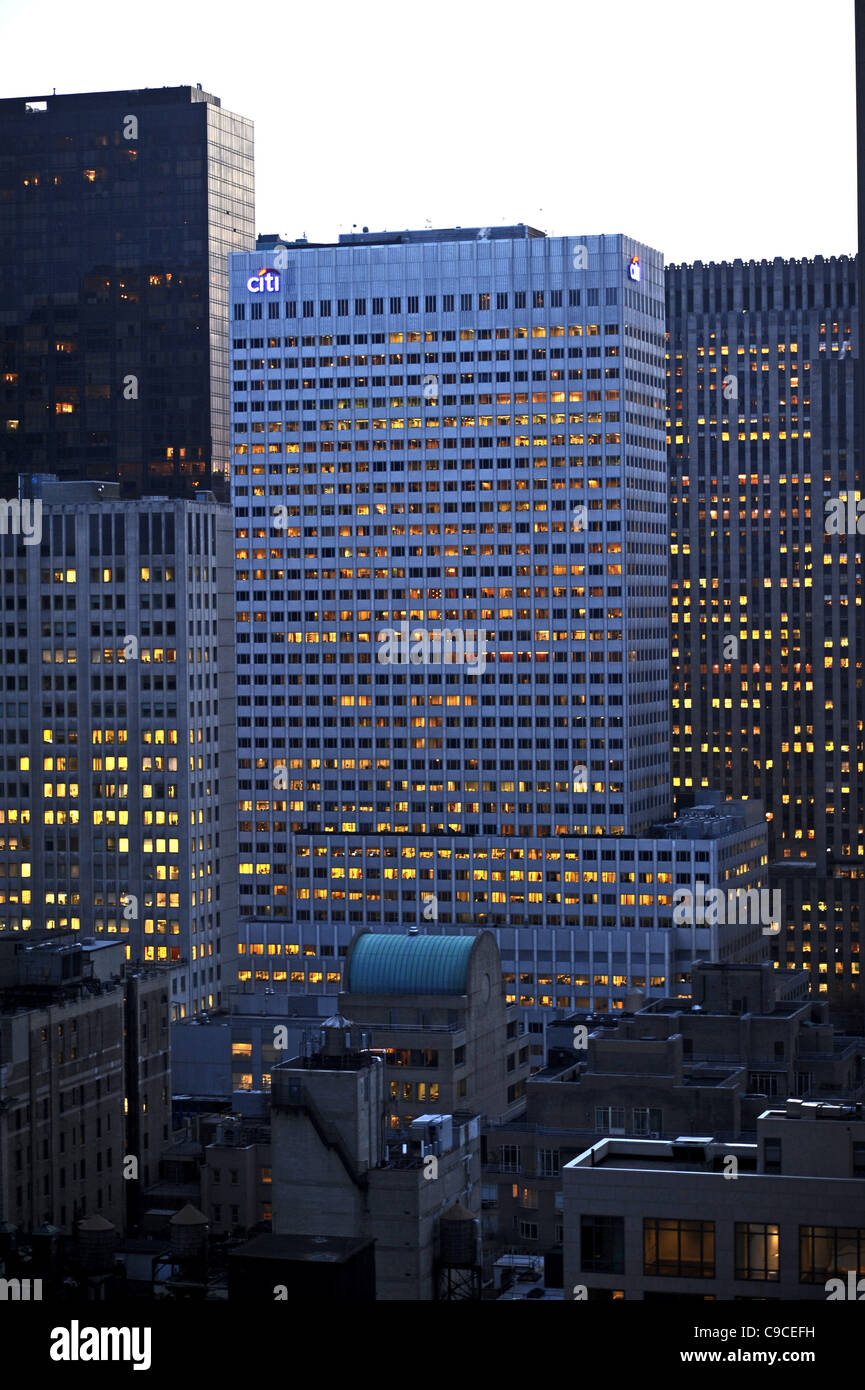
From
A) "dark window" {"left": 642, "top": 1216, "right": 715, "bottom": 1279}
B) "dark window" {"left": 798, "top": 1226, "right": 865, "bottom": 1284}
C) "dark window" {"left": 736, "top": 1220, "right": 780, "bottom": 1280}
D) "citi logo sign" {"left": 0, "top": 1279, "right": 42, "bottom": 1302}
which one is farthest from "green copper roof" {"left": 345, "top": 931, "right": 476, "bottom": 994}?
"dark window" {"left": 798, "top": 1226, "right": 865, "bottom": 1284}

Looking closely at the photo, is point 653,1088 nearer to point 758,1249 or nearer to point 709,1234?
point 709,1234

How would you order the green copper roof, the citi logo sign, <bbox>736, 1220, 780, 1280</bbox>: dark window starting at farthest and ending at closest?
1. the green copper roof
2. the citi logo sign
3. <bbox>736, 1220, 780, 1280</bbox>: dark window

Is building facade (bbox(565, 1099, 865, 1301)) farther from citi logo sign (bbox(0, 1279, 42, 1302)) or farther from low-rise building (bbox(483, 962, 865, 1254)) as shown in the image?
low-rise building (bbox(483, 962, 865, 1254))

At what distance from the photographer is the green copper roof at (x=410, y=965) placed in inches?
6253

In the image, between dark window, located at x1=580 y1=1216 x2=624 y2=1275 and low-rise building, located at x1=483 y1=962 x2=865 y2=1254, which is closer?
dark window, located at x1=580 y1=1216 x2=624 y2=1275

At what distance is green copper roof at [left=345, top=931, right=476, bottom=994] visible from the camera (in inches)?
6253

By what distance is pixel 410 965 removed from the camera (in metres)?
160

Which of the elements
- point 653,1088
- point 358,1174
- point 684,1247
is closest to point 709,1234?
point 684,1247

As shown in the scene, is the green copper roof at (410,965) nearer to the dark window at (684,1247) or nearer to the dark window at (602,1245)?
the dark window at (602,1245)

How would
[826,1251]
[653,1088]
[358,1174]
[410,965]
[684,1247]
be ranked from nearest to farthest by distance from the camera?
1. [826,1251]
2. [684,1247]
3. [358,1174]
4. [653,1088]
5. [410,965]

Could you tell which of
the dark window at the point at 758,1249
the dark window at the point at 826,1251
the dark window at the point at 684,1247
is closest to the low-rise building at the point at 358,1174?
the dark window at the point at 684,1247

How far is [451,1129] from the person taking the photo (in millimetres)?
119250
